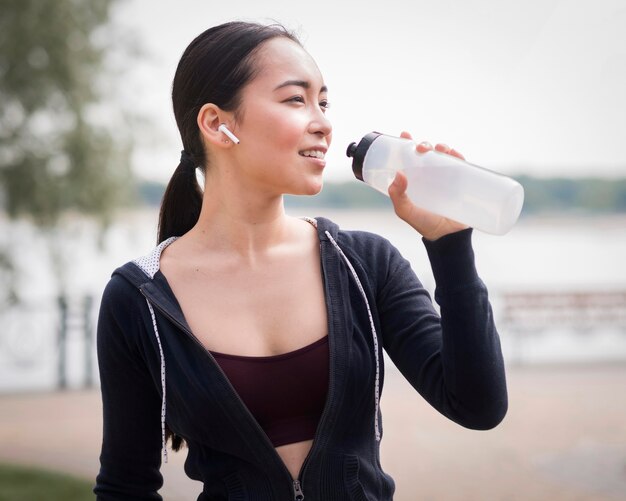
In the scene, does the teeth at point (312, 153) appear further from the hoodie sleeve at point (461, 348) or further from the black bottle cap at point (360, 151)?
the hoodie sleeve at point (461, 348)

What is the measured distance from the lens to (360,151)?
1803 millimetres

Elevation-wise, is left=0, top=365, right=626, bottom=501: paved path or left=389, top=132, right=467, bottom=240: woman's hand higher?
left=0, top=365, right=626, bottom=501: paved path

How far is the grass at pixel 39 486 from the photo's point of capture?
5.95 metres

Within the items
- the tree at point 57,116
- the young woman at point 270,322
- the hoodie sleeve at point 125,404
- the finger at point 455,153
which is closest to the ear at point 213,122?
the young woman at point 270,322

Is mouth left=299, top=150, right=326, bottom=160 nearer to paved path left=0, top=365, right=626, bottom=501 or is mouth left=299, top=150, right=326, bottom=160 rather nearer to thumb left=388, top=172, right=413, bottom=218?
thumb left=388, top=172, right=413, bottom=218

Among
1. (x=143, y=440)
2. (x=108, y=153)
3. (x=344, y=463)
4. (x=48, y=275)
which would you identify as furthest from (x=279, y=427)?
(x=48, y=275)

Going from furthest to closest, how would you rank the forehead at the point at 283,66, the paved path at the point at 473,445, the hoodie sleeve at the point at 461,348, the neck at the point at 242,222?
the paved path at the point at 473,445, the neck at the point at 242,222, the forehead at the point at 283,66, the hoodie sleeve at the point at 461,348

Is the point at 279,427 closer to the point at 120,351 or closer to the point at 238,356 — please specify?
the point at 238,356

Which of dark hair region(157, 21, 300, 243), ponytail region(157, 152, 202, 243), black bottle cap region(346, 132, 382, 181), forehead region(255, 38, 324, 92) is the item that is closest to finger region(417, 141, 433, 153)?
black bottle cap region(346, 132, 382, 181)

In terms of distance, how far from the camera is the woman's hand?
1624 millimetres

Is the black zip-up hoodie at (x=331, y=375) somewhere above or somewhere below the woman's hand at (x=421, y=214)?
below

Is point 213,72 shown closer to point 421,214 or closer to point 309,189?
point 309,189

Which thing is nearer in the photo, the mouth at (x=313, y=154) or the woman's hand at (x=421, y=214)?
the woman's hand at (x=421, y=214)

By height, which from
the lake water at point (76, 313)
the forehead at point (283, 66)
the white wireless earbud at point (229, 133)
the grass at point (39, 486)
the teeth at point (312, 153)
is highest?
the lake water at point (76, 313)
